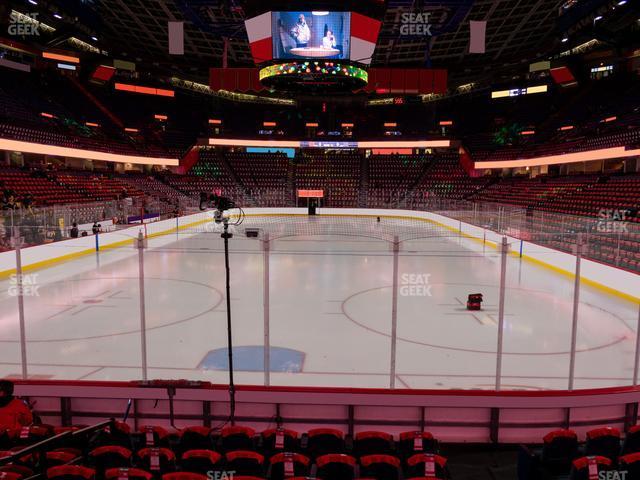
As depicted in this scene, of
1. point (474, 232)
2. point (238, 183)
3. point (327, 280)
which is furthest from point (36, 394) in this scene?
point (238, 183)

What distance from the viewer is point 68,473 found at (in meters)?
2.95

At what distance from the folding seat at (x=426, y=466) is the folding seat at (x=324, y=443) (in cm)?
64

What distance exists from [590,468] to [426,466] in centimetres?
111

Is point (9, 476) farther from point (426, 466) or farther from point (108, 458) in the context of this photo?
point (426, 466)

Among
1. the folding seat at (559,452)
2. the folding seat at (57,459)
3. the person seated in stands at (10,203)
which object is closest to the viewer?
the folding seat at (57,459)

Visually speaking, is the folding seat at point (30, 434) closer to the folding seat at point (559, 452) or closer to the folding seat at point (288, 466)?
the folding seat at point (288, 466)

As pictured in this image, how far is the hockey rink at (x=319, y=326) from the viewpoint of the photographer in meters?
5.97

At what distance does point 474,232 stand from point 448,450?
51.2ft

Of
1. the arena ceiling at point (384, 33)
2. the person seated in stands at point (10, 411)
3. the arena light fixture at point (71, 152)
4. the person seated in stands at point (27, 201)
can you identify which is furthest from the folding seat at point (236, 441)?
the arena light fixture at point (71, 152)

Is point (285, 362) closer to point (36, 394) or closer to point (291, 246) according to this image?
point (36, 394)

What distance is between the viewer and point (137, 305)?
9383mm

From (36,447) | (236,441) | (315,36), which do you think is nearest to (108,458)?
(36,447)

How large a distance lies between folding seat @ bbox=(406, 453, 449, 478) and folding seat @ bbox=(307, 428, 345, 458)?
64 cm

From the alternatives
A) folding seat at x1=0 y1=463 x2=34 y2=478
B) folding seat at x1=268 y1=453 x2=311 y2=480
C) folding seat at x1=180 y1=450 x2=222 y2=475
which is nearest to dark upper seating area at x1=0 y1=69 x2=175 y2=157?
folding seat at x1=0 y1=463 x2=34 y2=478
